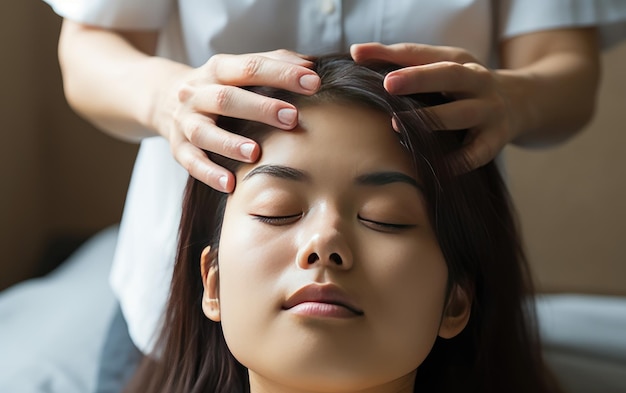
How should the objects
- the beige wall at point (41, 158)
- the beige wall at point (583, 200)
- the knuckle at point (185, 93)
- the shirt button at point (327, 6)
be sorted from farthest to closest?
the beige wall at point (41, 158), the beige wall at point (583, 200), the shirt button at point (327, 6), the knuckle at point (185, 93)

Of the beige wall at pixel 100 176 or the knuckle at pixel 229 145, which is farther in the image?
the beige wall at pixel 100 176

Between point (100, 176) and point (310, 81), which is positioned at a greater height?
point (310, 81)

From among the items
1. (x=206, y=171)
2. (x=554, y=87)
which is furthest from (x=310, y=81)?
(x=554, y=87)

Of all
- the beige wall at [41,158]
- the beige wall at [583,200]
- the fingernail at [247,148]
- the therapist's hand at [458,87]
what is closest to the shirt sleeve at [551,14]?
the therapist's hand at [458,87]

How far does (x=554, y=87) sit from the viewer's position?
41.0 inches

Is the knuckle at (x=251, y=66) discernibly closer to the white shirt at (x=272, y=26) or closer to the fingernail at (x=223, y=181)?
the fingernail at (x=223, y=181)

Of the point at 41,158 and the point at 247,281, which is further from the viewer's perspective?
the point at 41,158

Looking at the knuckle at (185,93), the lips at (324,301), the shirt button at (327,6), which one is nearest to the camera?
the lips at (324,301)

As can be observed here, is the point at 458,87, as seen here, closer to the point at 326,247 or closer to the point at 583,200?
the point at 326,247

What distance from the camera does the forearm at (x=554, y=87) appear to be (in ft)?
3.19

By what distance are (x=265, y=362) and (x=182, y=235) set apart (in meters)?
0.23

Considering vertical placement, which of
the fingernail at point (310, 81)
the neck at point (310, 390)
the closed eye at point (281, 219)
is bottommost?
the neck at point (310, 390)

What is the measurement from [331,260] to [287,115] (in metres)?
0.15

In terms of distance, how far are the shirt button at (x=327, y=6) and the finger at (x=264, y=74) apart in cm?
21
